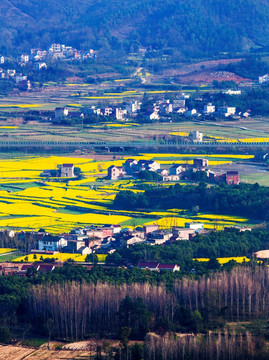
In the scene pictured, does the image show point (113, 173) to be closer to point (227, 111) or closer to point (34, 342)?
point (34, 342)

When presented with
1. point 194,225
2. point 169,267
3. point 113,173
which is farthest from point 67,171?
point 169,267

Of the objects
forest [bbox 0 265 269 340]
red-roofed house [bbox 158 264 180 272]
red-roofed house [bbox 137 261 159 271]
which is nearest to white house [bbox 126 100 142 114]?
red-roofed house [bbox 137 261 159 271]

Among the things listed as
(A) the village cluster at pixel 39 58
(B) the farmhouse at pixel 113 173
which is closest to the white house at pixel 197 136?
(B) the farmhouse at pixel 113 173

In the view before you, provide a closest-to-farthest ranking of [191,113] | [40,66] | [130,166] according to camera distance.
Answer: [130,166] < [191,113] < [40,66]

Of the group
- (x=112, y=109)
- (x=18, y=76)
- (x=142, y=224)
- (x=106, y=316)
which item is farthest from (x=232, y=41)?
(x=106, y=316)

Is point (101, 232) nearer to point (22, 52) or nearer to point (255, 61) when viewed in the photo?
point (255, 61)

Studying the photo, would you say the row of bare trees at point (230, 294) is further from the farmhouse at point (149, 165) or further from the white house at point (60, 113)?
the white house at point (60, 113)

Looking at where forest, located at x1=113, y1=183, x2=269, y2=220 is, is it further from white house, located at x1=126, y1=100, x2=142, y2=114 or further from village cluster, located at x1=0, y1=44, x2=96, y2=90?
village cluster, located at x1=0, y1=44, x2=96, y2=90
